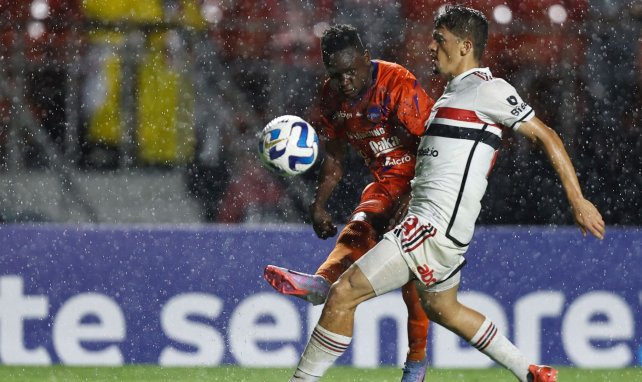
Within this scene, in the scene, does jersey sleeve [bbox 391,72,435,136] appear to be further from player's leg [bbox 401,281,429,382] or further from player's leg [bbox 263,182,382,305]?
player's leg [bbox 401,281,429,382]

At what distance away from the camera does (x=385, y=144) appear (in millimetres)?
4691

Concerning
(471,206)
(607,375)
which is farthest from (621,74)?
(471,206)

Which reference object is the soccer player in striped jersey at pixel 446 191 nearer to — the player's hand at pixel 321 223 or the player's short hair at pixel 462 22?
the player's short hair at pixel 462 22

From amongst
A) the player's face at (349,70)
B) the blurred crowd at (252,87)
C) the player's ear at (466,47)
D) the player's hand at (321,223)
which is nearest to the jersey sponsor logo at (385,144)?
the player's face at (349,70)

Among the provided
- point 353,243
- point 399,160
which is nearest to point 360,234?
point 353,243

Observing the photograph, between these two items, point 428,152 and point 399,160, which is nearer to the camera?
point 428,152

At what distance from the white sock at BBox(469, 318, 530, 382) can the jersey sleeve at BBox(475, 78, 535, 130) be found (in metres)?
0.75

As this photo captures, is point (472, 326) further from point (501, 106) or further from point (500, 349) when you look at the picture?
point (501, 106)

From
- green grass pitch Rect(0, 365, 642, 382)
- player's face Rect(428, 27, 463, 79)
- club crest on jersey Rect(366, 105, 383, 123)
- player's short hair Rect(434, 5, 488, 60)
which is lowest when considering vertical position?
green grass pitch Rect(0, 365, 642, 382)

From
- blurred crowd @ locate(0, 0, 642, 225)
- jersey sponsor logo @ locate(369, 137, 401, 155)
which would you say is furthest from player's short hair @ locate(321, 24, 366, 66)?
blurred crowd @ locate(0, 0, 642, 225)

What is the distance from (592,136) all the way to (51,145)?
3.19 metres

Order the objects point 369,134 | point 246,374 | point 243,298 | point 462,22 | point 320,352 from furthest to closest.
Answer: point 243,298
point 246,374
point 369,134
point 462,22
point 320,352

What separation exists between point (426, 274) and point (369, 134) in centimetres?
78

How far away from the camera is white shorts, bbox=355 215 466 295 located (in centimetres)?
405
